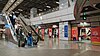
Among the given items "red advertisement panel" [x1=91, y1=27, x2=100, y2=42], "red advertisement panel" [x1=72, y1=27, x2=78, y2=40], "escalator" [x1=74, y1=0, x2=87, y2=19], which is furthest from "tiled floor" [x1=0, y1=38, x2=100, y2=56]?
"red advertisement panel" [x1=72, y1=27, x2=78, y2=40]

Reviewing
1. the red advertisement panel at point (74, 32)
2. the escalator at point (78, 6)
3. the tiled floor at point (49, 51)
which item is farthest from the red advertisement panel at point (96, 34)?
the escalator at point (78, 6)

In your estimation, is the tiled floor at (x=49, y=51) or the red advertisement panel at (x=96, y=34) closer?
the tiled floor at (x=49, y=51)

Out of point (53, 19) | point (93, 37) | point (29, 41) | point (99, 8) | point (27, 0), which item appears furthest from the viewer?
point (27, 0)

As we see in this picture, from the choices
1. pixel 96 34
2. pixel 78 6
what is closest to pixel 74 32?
pixel 96 34

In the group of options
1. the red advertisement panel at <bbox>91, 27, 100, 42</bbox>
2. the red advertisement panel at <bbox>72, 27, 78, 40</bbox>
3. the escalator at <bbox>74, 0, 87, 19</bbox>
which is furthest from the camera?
the red advertisement panel at <bbox>72, 27, 78, 40</bbox>

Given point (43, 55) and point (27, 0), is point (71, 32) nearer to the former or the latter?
point (27, 0)

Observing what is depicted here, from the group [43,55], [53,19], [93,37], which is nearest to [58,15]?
[53,19]

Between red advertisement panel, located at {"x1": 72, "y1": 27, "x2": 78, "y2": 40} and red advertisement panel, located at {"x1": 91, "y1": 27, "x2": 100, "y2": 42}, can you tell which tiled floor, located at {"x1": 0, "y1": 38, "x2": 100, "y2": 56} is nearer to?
red advertisement panel, located at {"x1": 91, "y1": 27, "x2": 100, "y2": 42}

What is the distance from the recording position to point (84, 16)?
81.0 feet

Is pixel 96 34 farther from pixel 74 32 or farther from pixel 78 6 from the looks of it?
pixel 78 6

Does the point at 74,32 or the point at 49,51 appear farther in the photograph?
the point at 74,32

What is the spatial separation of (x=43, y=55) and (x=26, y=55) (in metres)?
0.99

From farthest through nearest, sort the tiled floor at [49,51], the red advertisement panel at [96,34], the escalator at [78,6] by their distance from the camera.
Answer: the red advertisement panel at [96,34] < the tiled floor at [49,51] < the escalator at [78,6]

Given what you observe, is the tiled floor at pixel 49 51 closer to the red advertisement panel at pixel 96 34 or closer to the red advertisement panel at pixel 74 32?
the red advertisement panel at pixel 96 34
